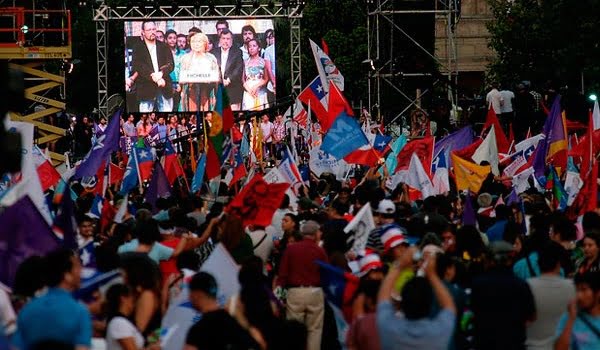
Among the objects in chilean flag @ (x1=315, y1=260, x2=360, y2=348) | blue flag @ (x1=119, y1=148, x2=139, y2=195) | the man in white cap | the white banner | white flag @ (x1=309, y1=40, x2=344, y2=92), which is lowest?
blue flag @ (x1=119, y1=148, x2=139, y2=195)

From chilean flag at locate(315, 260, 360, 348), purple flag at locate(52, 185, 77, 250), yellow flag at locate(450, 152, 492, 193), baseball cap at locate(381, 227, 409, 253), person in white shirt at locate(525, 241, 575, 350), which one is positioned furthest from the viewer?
yellow flag at locate(450, 152, 492, 193)

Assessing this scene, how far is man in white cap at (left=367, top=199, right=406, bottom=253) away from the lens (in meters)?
13.5

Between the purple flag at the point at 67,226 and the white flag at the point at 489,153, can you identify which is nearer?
the purple flag at the point at 67,226

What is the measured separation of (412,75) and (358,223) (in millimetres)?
23345

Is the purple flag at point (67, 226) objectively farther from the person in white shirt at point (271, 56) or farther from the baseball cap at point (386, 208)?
the person in white shirt at point (271, 56)

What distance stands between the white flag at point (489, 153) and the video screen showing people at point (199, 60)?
2470 centimetres

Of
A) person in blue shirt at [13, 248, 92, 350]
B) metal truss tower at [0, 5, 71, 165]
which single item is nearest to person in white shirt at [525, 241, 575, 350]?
person in blue shirt at [13, 248, 92, 350]

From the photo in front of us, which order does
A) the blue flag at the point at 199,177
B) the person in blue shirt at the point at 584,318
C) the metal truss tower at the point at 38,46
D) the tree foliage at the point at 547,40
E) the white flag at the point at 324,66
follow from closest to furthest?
the person in blue shirt at the point at 584,318, the blue flag at the point at 199,177, the white flag at the point at 324,66, the metal truss tower at the point at 38,46, the tree foliage at the point at 547,40

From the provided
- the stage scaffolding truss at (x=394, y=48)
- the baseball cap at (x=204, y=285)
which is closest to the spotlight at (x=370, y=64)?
the stage scaffolding truss at (x=394, y=48)

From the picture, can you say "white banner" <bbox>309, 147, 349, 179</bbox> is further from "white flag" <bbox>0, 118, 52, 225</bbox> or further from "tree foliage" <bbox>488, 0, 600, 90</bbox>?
"tree foliage" <bbox>488, 0, 600, 90</bbox>

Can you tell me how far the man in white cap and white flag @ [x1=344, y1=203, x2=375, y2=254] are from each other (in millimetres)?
70

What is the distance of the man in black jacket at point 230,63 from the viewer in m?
47.5

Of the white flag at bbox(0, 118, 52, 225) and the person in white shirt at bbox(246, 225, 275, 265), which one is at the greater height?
the white flag at bbox(0, 118, 52, 225)

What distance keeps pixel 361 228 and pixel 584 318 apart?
3112 millimetres
